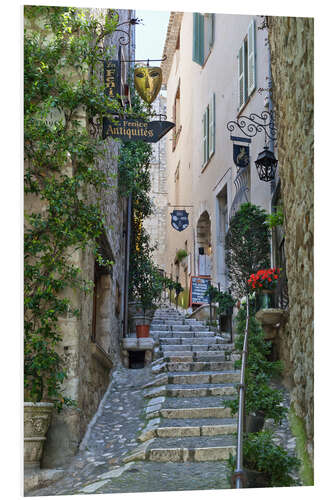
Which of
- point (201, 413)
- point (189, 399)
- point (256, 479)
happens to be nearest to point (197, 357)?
point (189, 399)

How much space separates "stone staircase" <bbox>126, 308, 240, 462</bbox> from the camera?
391 centimetres

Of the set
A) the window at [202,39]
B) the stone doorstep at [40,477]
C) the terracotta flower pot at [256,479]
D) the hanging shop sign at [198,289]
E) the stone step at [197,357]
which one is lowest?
the stone doorstep at [40,477]

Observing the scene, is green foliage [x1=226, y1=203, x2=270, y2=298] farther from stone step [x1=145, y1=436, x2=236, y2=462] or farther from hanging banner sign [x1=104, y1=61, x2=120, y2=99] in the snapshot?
stone step [x1=145, y1=436, x2=236, y2=462]

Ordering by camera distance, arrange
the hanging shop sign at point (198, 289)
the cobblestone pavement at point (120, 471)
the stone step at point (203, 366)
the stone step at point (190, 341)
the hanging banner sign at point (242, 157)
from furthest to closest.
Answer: the hanging shop sign at point (198, 289)
the hanging banner sign at point (242, 157)
the stone step at point (190, 341)
the stone step at point (203, 366)
the cobblestone pavement at point (120, 471)

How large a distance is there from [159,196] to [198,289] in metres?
5.90

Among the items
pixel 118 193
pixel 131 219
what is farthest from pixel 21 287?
pixel 131 219

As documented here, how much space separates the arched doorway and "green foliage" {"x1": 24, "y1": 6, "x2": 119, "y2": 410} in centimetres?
678

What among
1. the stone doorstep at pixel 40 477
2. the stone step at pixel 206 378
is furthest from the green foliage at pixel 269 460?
the stone step at pixel 206 378

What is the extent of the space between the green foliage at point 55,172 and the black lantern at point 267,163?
2.40 meters

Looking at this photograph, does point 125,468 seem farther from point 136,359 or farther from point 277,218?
point 136,359

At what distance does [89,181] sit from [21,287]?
133cm

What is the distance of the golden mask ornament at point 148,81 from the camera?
17.0 ft

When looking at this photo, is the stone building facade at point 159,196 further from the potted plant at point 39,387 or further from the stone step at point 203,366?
the potted plant at point 39,387

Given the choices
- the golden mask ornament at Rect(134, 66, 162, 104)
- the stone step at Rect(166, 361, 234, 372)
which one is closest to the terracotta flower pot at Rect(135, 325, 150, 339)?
the stone step at Rect(166, 361, 234, 372)
